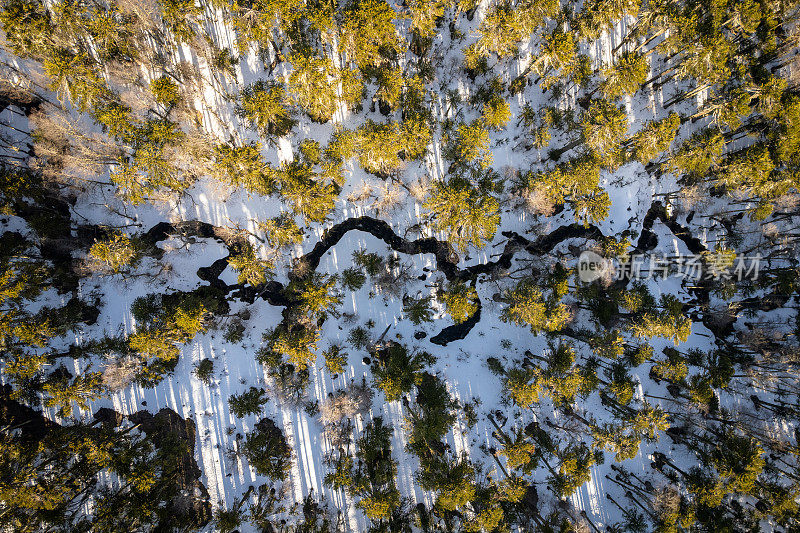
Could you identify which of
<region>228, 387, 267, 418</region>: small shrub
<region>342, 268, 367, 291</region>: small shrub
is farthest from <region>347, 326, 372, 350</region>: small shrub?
<region>228, 387, 267, 418</region>: small shrub

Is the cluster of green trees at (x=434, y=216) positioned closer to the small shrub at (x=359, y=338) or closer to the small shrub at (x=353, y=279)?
the small shrub at (x=359, y=338)

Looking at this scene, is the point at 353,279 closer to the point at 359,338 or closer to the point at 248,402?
the point at 359,338

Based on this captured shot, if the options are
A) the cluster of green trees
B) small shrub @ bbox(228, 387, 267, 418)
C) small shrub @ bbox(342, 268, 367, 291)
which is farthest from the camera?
small shrub @ bbox(342, 268, 367, 291)

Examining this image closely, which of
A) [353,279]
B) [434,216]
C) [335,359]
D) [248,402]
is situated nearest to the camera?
[335,359]

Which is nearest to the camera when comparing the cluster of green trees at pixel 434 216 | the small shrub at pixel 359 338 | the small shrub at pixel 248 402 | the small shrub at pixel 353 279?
the cluster of green trees at pixel 434 216

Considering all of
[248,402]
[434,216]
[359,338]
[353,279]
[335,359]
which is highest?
[434,216]

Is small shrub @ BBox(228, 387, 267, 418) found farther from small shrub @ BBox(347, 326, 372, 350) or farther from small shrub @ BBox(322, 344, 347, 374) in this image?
small shrub @ BBox(347, 326, 372, 350)

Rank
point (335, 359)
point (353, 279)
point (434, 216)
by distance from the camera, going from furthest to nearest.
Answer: point (434, 216) < point (353, 279) < point (335, 359)

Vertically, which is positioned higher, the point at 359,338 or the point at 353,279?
the point at 353,279

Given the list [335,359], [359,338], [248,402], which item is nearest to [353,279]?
[359,338]

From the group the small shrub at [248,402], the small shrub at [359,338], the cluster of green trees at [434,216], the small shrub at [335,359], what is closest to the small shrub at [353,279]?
the cluster of green trees at [434,216]

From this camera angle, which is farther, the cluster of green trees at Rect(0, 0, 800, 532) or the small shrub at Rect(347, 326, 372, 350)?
the small shrub at Rect(347, 326, 372, 350)

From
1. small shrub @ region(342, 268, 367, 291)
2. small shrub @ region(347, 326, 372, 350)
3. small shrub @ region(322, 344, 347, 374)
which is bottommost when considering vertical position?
small shrub @ region(322, 344, 347, 374)
